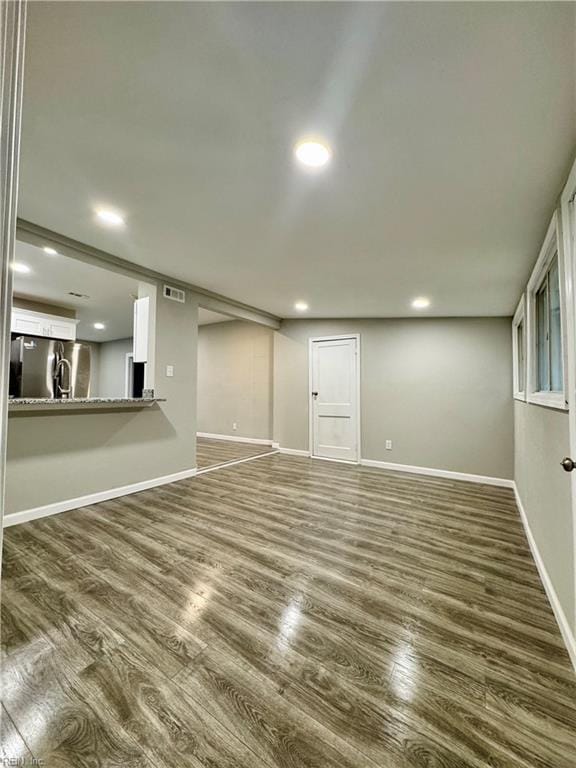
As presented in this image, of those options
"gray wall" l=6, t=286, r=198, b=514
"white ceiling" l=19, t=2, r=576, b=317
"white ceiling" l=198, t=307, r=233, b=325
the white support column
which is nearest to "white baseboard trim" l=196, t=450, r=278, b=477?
"gray wall" l=6, t=286, r=198, b=514

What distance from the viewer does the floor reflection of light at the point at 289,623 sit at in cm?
139

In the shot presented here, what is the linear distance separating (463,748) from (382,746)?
0.26m

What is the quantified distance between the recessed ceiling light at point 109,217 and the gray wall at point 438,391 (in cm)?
344

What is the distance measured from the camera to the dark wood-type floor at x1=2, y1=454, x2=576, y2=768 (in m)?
1.00

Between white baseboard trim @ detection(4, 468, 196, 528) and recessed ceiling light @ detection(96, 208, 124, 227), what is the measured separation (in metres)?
2.41

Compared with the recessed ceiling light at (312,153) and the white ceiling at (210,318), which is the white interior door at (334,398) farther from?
the recessed ceiling light at (312,153)

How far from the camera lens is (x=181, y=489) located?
11.4 feet

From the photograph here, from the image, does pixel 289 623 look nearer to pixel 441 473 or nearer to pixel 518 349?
pixel 441 473

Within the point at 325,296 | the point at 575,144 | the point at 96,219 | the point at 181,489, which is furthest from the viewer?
the point at 325,296

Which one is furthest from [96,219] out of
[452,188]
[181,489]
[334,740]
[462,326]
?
[462,326]

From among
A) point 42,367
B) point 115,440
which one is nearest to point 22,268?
point 42,367

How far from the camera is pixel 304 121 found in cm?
132

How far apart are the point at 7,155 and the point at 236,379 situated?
612cm

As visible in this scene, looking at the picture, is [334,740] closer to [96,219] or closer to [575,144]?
[575,144]
